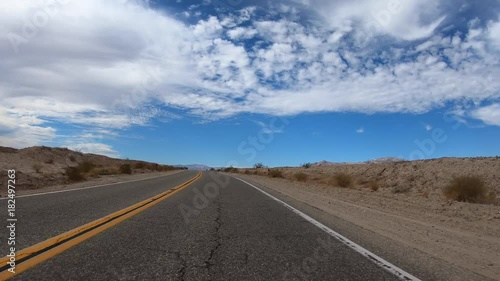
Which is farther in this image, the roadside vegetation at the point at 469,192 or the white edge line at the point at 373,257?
the roadside vegetation at the point at 469,192

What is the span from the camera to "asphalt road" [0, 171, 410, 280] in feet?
16.6

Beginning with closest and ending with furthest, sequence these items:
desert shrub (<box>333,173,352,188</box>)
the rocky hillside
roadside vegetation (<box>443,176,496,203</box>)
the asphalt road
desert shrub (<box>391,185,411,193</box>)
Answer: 1. the asphalt road
2. roadside vegetation (<box>443,176,496,203</box>)
3. the rocky hillside
4. desert shrub (<box>391,185,411,193</box>)
5. desert shrub (<box>333,173,352,188</box>)

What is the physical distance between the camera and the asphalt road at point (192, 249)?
5052 millimetres

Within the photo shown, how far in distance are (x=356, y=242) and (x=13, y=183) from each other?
17245mm

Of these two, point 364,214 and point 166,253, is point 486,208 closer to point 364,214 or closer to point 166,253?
point 364,214

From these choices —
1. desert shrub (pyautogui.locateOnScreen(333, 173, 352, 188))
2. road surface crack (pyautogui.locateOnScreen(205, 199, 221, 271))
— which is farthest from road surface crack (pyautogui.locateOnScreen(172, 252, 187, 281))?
desert shrub (pyautogui.locateOnScreen(333, 173, 352, 188))

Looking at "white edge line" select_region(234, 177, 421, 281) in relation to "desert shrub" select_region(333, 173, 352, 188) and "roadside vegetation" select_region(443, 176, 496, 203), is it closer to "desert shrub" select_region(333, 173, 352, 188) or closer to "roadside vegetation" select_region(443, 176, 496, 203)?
"roadside vegetation" select_region(443, 176, 496, 203)

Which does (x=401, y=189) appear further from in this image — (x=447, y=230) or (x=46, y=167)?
(x=46, y=167)

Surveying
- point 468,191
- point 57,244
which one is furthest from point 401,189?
point 57,244

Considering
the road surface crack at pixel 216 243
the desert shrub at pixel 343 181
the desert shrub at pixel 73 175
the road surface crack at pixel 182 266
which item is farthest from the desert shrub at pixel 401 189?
the road surface crack at pixel 182 266

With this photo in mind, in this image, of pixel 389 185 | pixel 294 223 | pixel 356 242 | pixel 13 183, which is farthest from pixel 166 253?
pixel 389 185

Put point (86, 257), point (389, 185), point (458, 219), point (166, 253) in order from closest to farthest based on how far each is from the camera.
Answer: point (86, 257), point (166, 253), point (458, 219), point (389, 185)

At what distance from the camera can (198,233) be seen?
7.80 m

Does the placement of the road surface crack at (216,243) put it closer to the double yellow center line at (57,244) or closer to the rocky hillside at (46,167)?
the double yellow center line at (57,244)
